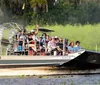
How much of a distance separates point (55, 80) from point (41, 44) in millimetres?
2738

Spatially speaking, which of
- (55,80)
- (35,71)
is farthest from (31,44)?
(55,80)

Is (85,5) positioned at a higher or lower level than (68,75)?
higher

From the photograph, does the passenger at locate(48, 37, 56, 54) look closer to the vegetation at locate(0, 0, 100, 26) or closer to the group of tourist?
the group of tourist

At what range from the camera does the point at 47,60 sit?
Result: 28359 mm

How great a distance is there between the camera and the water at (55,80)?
83.4ft

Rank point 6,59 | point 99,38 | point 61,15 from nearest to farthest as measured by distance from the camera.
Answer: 1. point 6,59
2. point 99,38
3. point 61,15

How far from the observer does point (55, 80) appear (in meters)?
26.5

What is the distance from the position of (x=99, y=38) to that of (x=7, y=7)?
1130 centimetres

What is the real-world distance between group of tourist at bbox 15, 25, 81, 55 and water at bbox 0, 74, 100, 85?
4.00 ft

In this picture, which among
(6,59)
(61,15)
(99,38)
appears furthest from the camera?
(61,15)

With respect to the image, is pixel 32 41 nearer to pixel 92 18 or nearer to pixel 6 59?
pixel 6 59

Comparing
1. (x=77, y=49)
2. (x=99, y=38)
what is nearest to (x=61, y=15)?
(x=99, y=38)

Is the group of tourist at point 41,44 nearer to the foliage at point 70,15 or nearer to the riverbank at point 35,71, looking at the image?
the riverbank at point 35,71

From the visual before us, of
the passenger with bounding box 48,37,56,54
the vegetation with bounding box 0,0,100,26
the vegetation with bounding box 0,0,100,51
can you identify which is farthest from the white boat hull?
the vegetation with bounding box 0,0,100,26
